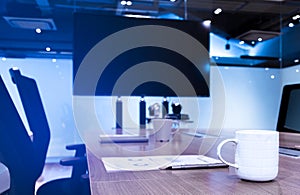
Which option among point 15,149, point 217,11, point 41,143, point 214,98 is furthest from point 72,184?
point 217,11

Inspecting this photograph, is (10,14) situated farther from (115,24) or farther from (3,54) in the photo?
(115,24)

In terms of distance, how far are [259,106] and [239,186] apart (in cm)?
505

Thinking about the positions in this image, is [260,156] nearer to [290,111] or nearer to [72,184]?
[72,184]

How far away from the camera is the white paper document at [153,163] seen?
2.57 feet

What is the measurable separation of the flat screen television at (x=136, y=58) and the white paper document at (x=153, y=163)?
118 centimetres

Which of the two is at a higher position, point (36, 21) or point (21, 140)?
point (36, 21)

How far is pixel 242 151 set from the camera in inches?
25.2

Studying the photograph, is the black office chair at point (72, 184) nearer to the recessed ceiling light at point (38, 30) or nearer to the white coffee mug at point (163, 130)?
the white coffee mug at point (163, 130)

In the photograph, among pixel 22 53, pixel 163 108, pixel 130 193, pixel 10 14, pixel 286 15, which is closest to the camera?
pixel 130 193

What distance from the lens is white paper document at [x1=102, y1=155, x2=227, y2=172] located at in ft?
2.57

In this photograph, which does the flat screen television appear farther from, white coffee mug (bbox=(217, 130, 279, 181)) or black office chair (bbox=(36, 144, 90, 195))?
white coffee mug (bbox=(217, 130, 279, 181))

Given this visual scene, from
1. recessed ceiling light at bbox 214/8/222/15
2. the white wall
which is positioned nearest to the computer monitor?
the white wall

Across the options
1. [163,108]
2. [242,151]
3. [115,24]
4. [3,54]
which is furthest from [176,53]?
[3,54]

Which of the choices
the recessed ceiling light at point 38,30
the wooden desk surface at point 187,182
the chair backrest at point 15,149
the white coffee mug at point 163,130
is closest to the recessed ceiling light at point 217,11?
the recessed ceiling light at point 38,30
